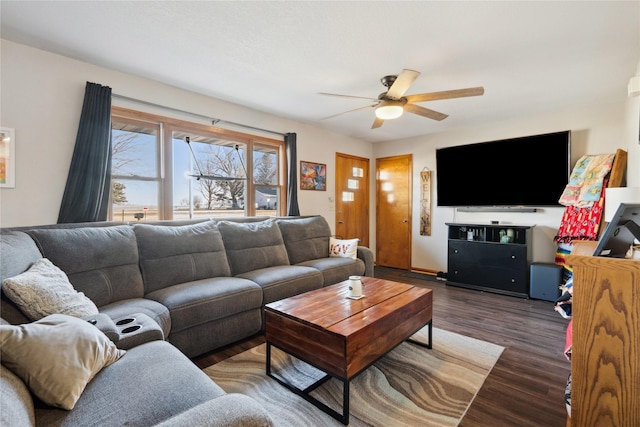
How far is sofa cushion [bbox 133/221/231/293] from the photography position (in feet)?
8.14

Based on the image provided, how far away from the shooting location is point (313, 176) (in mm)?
4695

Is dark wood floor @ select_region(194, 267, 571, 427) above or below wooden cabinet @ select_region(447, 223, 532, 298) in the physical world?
below

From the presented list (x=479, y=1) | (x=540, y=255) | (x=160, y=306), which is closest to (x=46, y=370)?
(x=160, y=306)

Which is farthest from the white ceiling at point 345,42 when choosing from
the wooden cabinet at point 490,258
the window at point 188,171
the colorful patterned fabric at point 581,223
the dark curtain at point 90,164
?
the wooden cabinet at point 490,258

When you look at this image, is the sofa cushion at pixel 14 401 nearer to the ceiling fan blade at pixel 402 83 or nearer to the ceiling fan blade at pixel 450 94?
the ceiling fan blade at pixel 402 83

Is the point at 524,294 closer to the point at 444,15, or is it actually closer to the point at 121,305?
the point at 444,15

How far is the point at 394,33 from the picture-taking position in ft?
6.95

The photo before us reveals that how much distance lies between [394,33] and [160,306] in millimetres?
2567

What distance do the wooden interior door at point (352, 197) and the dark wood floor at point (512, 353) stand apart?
1.87 metres

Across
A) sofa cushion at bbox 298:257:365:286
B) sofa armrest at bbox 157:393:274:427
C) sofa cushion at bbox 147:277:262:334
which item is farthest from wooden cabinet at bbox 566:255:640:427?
sofa cushion at bbox 298:257:365:286

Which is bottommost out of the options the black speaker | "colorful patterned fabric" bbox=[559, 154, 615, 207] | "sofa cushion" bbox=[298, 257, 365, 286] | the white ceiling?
the black speaker

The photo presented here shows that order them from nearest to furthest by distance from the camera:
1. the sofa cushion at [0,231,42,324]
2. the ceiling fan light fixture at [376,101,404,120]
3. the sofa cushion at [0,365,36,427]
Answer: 1. the sofa cushion at [0,365,36,427]
2. the sofa cushion at [0,231,42,324]
3. the ceiling fan light fixture at [376,101,404,120]

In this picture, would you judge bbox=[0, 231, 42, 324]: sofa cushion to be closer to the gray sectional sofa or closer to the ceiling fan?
the gray sectional sofa

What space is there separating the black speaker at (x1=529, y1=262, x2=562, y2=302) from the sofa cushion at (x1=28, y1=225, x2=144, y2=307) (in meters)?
4.33
